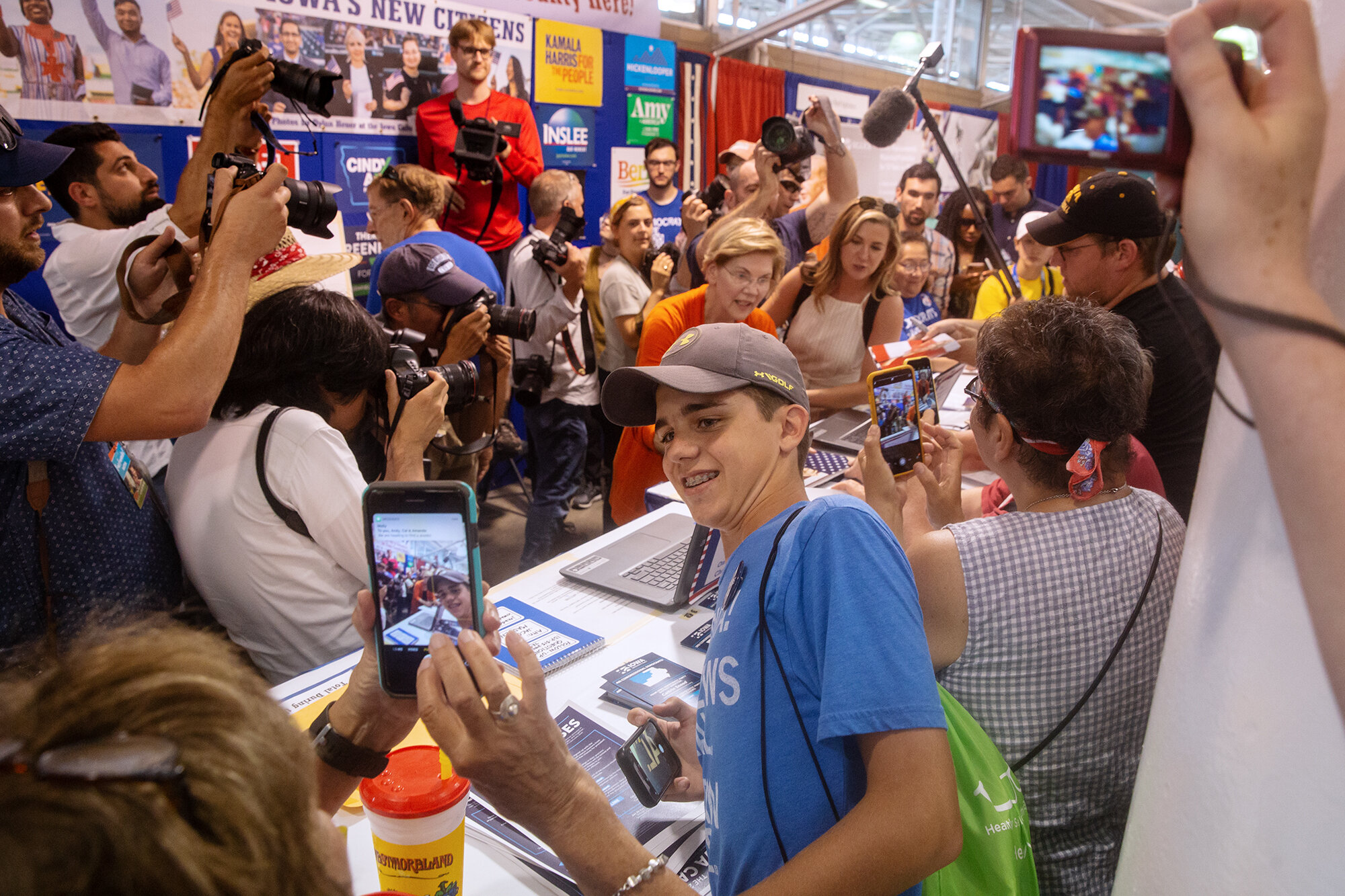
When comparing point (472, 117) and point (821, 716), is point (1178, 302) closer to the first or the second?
point (821, 716)

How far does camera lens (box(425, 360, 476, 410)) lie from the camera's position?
90.7 inches

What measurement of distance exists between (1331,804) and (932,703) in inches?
14.2

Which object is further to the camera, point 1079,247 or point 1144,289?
point 1079,247

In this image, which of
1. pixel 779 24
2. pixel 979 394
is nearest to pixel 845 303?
pixel 979 394

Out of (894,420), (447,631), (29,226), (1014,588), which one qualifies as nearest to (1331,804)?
(1014,588)

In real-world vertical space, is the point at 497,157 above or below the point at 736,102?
below

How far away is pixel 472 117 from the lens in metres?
4.56

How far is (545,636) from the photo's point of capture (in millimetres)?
1767

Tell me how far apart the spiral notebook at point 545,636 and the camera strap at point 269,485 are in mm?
461

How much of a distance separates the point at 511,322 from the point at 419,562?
79.8 inches

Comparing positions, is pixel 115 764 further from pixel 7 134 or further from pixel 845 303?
pixel 845 303

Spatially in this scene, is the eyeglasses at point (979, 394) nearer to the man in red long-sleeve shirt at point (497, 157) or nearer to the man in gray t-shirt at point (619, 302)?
the man in gray t-shirt at point (619, 302)

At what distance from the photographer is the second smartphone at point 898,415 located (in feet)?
6.42

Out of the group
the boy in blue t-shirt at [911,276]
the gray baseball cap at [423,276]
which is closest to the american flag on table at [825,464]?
the boy in blue t-shirt at [911,276]
